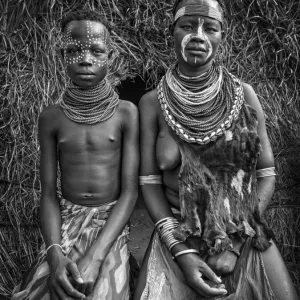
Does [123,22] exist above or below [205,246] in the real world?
above

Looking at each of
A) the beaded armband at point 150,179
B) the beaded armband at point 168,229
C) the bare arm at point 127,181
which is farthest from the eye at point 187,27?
the beaded armband at point 168,229

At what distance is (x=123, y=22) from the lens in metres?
3.51

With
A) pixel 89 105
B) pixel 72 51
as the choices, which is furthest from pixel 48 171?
pixel 72 51

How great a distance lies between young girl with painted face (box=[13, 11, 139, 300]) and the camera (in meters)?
2.34

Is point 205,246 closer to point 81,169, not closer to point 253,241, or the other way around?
point 253,241

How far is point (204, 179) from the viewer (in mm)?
2295

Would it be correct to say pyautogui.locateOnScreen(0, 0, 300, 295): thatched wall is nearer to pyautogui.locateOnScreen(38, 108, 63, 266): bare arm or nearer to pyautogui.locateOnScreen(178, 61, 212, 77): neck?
pyautogui.locateOnScreen(38, 108, 63, 266): bare arm

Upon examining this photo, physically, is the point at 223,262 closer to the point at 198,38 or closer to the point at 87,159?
the point at 87,159

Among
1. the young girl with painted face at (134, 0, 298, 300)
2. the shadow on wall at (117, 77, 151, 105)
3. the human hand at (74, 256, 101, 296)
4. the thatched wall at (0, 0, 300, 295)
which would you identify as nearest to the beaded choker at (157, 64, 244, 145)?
the young girl with painted face at (134, 0, 298, 300)

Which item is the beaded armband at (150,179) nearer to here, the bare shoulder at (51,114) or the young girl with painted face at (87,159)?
the young girl with painted face at (87,159)

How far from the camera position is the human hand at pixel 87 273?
83.9 inches

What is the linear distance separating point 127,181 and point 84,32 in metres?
0.77

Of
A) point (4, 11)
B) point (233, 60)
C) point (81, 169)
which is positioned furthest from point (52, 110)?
point (233, 60)

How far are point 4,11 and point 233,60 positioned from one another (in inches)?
66.7
